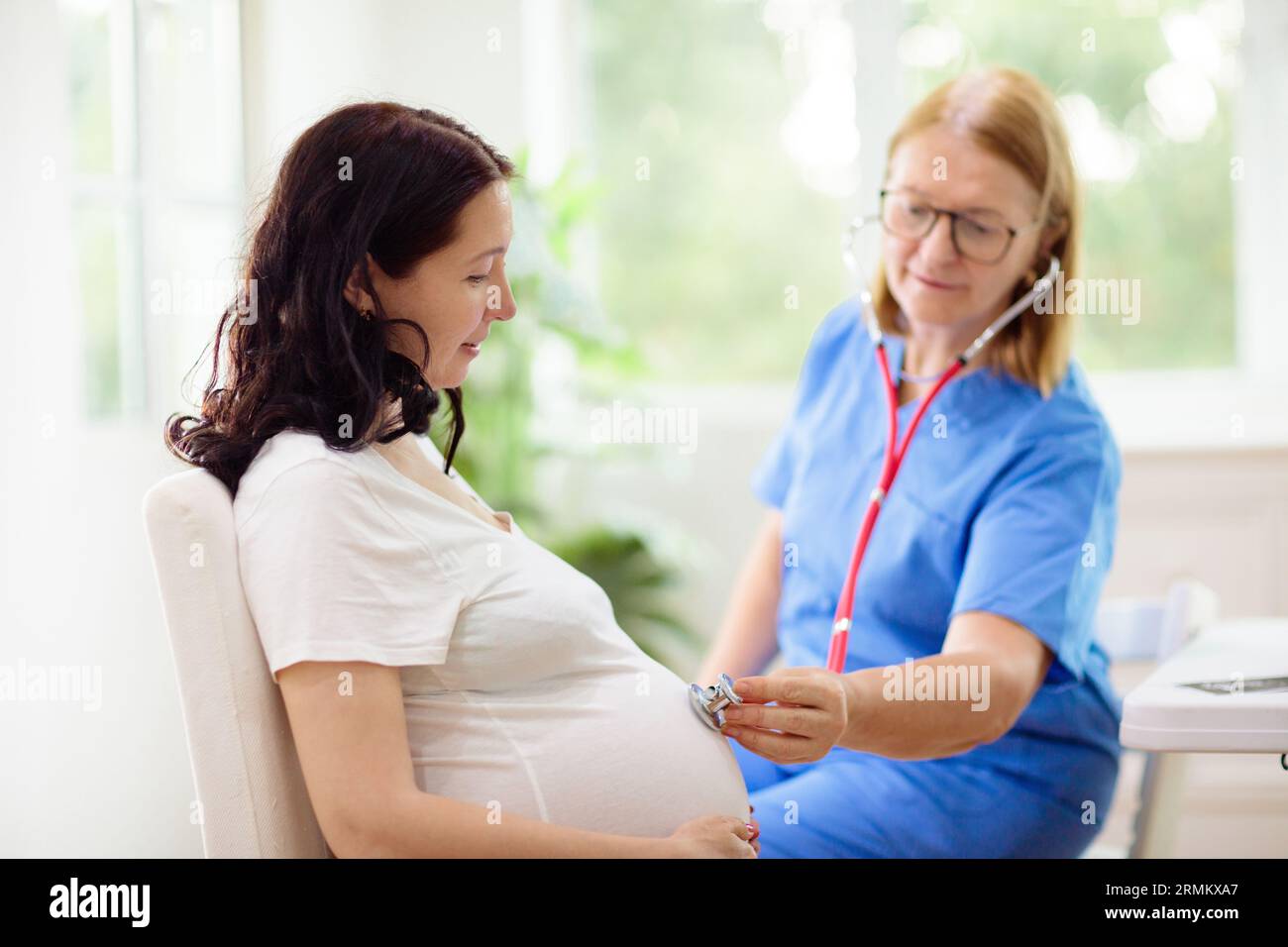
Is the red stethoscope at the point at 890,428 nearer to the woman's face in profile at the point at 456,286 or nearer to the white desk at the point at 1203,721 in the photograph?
the white desk at the point at 1203,721

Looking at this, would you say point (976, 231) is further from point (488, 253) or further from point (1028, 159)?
point (488, 253)

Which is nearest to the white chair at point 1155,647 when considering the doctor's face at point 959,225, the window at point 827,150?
the doctor's face at point 959,225

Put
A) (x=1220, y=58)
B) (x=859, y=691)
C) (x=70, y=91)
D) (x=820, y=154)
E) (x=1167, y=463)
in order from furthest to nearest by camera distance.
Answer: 1. (x=820, y=154)
2. (x=1220, y=58)
3. (x=1167, y=463)
4. (x=70, y=91)
5. (x=859, y=691)

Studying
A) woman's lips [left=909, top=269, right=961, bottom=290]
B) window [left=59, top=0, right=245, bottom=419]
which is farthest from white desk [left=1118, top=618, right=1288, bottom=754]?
window [left=59, top=0, right=245, bottom=419]

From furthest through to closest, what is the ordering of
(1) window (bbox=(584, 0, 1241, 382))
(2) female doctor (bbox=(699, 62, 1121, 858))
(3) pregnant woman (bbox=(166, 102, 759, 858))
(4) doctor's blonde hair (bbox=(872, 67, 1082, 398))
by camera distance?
(1) window (bbox=(584, 0, 1241, 382))
(4) doctor's blonde hair (bbox=(872, 67, 1082, 398))
(2) female doctor (bbox=(699, 62, 1121, 858))
(3) pregnant woman (bbox=(166, 102, 759, 858))

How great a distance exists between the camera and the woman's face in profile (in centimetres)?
104

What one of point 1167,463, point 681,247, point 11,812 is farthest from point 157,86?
point 1167,463

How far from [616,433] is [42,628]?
144cm

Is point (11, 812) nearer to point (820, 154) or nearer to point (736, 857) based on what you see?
point (736, 857)

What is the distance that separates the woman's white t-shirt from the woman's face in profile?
12 centimetres

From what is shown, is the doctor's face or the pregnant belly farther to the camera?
the doctor's face

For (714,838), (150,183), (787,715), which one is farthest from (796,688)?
(150,183)

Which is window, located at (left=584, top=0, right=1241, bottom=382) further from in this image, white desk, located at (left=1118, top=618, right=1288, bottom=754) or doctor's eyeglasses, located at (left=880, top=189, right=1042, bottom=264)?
white desk, located at (left=1118, top=618, right=1288, bottom=754)
